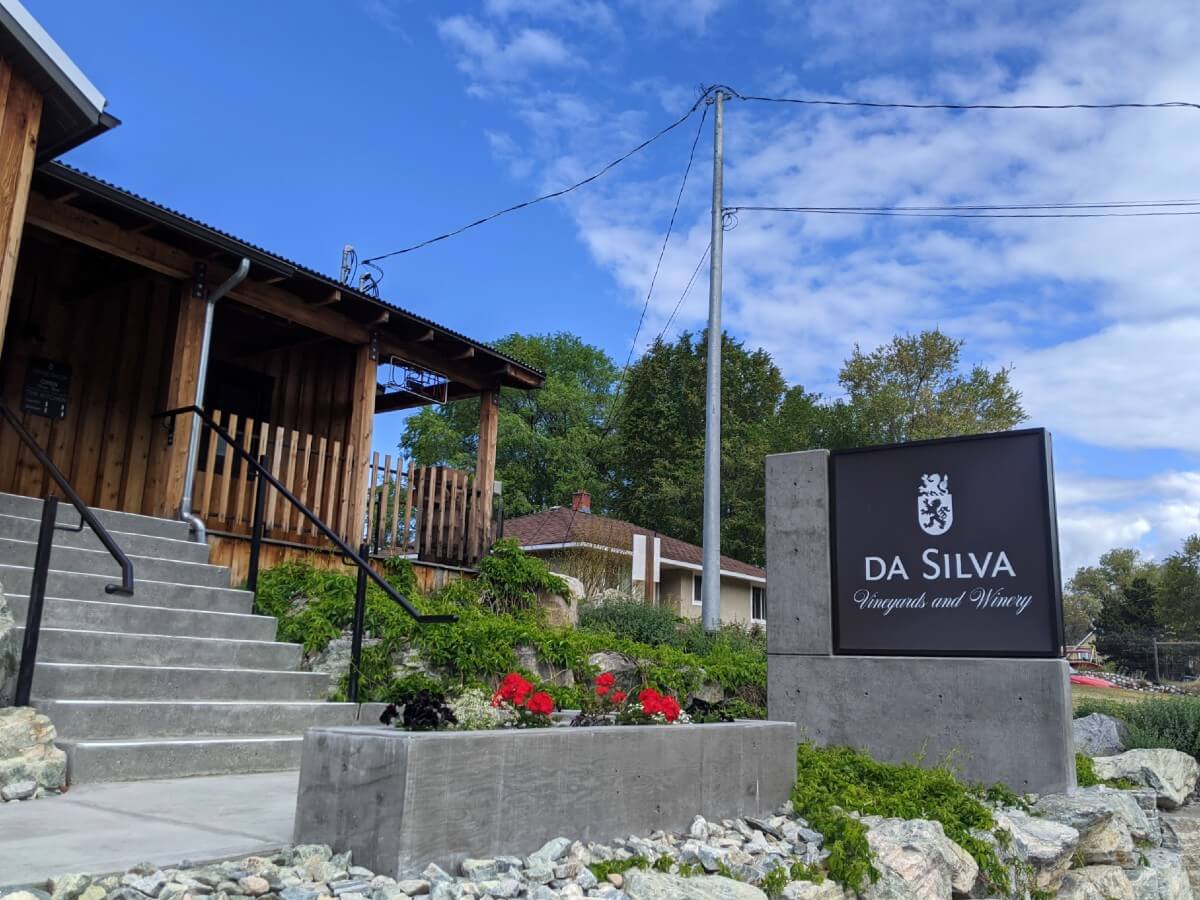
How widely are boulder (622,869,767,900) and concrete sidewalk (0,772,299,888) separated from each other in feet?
3.96

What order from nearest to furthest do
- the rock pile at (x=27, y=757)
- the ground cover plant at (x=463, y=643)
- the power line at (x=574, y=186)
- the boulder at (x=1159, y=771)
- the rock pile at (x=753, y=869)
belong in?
the rock pile at (x=753, y=869) < the rock pile at (x=27, y=757) < the ground cover plant at (x=463, y=643) < the boulder at (x=1159, y=771) < the power line at (x=574, y=186)

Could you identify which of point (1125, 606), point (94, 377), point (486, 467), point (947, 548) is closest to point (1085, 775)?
point (947, 548)

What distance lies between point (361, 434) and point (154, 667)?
4.58m

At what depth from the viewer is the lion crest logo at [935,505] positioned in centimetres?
618

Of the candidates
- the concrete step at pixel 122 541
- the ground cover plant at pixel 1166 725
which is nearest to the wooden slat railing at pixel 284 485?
the concrete step at pixel 122 541

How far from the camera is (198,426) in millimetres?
8055

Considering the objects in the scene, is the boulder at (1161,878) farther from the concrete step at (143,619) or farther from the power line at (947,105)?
the power line at (947,105)

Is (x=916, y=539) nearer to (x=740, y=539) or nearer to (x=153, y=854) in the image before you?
(x=153, y=854)

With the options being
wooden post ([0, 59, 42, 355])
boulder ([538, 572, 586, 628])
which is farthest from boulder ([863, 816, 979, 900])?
wooden post ([0, 59, 42, 355])

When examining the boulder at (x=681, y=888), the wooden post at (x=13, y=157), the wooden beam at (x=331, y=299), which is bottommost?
the boulder at (x=681, y=888)

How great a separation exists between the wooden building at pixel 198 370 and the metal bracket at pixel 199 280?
1 cm

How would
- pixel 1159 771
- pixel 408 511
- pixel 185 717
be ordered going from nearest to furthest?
1. pixel 185 717
2. pixel 1159 771
3. pixel 408 511

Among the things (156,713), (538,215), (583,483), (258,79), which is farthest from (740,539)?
(156,713)

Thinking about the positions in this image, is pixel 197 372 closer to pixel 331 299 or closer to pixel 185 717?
pixel 331 299
